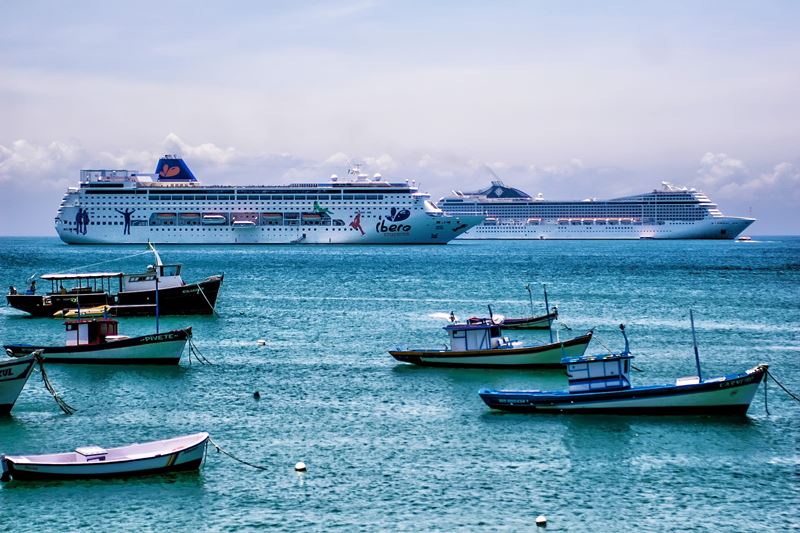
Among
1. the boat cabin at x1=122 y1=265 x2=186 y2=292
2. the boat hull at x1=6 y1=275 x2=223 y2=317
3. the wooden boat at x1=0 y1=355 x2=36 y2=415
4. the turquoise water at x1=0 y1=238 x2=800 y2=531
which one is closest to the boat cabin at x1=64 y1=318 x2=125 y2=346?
the turquoise water at x1=0 y1=238 x2=800 y2=531

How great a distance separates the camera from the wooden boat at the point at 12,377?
92.1ft

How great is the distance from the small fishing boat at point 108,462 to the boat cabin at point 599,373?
10.8 meters

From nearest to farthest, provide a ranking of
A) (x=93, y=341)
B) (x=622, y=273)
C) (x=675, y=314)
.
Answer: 1. (x=93, y=341)
2. (x=675, y=314)
3. (x=622, y=273)

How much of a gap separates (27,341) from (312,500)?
90.3ft

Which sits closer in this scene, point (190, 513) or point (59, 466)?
point (190, 513)

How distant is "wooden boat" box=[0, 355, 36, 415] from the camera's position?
28.1m

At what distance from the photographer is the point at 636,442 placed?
25.9 m

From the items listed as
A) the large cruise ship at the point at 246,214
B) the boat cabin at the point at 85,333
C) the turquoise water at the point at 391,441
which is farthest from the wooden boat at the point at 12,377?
the large cruise ship at the point at 246,214

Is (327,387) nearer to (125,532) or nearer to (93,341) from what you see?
(93,341)

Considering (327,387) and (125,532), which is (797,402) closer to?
(327,387)

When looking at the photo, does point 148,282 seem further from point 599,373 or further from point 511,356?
point 599,373

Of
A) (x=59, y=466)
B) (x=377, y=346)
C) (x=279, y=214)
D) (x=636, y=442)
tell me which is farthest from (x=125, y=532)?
(x=279, y=214)

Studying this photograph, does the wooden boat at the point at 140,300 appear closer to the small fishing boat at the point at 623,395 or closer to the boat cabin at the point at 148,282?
the boat cabin at the point at 148,282

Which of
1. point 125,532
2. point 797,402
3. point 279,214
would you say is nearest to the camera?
point 125,532
